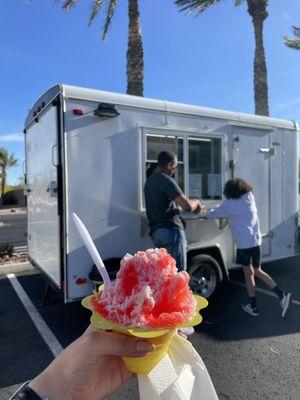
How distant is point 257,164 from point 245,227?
143cm

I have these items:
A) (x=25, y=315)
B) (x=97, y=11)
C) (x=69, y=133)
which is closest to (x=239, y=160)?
(x=69, y=133)

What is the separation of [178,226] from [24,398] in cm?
324

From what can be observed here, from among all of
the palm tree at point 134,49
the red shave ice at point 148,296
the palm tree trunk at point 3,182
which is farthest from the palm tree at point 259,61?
the palm tree trunk at point 3,182

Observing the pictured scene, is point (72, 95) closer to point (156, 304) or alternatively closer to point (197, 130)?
point (197, 130)

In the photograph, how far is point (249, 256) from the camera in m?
4.79

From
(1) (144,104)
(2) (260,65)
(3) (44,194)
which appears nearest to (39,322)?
(3) (44,194)

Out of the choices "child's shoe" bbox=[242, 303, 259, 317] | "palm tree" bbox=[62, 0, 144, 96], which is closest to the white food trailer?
"child's shoe" bbox=[242, 303, 259, 317]

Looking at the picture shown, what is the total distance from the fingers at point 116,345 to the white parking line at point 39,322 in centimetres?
293

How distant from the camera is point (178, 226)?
438 centimetres

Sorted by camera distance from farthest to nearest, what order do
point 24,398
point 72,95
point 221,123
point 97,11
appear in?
point 97,11
point 221,123
point 72,95
point 24,398

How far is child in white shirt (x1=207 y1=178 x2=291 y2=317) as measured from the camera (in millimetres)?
4723

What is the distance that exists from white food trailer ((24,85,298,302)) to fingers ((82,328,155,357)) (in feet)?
9.46

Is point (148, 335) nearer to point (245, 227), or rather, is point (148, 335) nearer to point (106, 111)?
point (106, 111)

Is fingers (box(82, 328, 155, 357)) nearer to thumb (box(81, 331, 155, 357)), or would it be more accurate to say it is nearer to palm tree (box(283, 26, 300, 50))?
thumb (box(81, 331, 155, 357))
